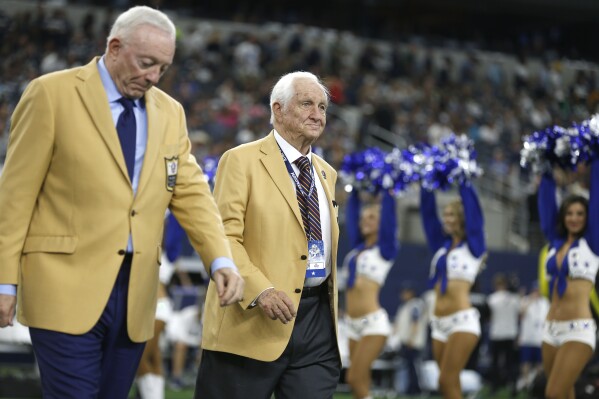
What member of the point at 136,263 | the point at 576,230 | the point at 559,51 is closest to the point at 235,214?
the point at 136,263

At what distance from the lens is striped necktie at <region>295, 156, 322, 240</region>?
15.9 ft

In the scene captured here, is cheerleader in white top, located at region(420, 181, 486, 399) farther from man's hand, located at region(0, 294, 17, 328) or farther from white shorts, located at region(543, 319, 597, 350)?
man's hand, located at region(0, 294, 17, 328)

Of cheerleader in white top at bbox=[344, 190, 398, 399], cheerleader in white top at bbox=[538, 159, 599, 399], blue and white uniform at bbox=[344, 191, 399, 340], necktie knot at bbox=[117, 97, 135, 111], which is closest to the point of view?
necktie knot at bbox=[117, 97, 135, 111]

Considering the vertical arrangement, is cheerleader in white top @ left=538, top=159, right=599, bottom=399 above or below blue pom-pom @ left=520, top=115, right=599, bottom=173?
below

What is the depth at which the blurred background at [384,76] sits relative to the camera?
16.7m

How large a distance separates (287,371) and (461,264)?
399 centimetres

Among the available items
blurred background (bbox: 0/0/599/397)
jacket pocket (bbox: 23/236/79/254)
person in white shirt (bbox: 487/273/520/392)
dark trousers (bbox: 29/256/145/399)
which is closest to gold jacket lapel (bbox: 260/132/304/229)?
dark trousers (bbox: 29/256/145/399)

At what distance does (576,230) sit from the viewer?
7730mm

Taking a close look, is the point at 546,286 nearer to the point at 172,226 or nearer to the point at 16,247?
the point at 172,226

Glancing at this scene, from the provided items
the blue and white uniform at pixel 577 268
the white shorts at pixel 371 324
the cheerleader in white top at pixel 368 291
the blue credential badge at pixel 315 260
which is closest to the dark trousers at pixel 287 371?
the blue credential badge at pixel 315 260

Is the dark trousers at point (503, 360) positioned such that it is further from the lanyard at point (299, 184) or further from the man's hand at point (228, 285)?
the man's hand at point (228, 285)

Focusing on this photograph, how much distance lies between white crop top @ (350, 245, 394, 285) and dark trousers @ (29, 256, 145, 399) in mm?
5246

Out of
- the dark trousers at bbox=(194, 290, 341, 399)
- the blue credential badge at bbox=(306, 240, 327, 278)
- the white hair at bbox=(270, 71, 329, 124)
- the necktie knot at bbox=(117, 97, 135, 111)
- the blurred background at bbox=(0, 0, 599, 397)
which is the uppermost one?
the blurred background at bbox=(0, 0, 599, 397)

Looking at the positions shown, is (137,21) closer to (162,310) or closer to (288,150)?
(288,150)
